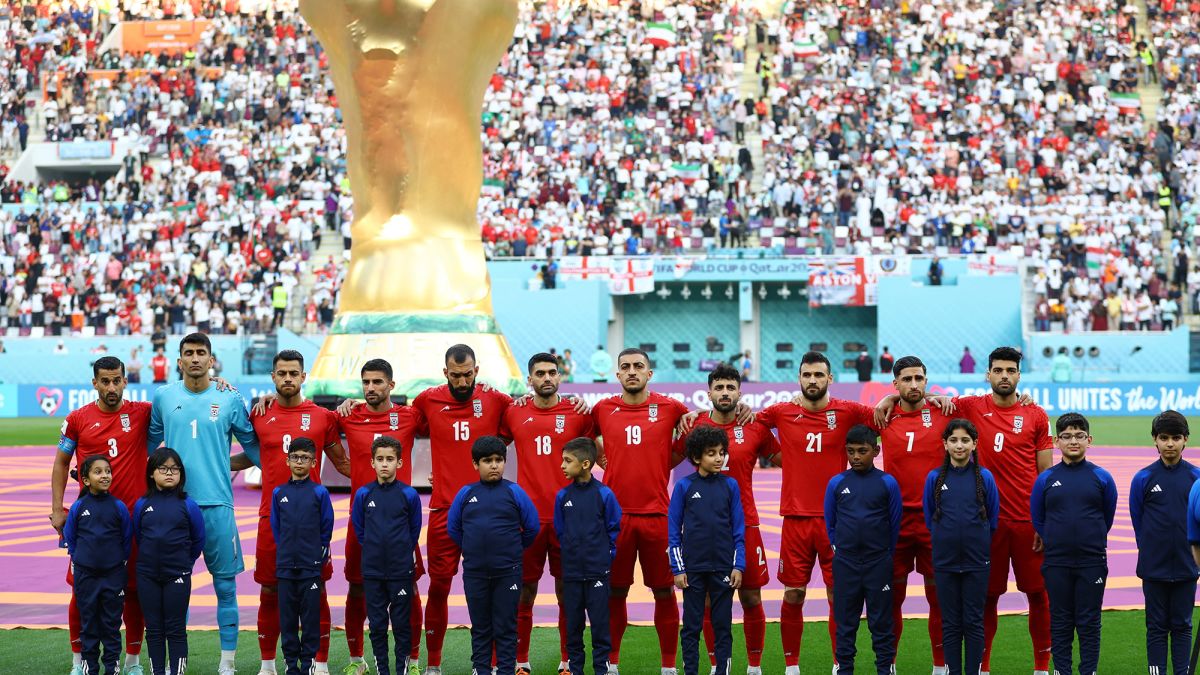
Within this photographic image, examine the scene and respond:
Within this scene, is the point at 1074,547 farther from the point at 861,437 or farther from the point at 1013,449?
the point at 861,437

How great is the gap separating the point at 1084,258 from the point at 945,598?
25.7m

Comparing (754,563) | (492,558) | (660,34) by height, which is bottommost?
(754,563)

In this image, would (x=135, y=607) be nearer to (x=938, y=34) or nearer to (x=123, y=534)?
(x=123, y=534)

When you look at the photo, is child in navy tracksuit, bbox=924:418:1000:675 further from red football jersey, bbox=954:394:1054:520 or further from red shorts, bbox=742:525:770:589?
red shorts, bbox=742:525:770:589

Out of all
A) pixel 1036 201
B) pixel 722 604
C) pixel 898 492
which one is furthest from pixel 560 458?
pixel 1036 201

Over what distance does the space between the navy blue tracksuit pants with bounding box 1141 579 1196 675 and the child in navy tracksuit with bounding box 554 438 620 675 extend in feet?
7.94

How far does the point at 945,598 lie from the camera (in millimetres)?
6754

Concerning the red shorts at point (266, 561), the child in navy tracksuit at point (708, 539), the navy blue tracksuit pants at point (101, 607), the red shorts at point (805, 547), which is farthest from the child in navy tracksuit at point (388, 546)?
the red shorts at point (805, 547)

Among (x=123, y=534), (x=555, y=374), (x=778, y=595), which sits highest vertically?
(x=555, y=374)

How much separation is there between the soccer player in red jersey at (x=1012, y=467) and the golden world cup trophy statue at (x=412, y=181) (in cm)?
703

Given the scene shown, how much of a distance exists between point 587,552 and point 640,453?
67 cm

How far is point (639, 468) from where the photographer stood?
289 inches

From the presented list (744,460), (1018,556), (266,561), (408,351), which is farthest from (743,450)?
(408,351)

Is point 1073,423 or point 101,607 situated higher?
point 1073,423
